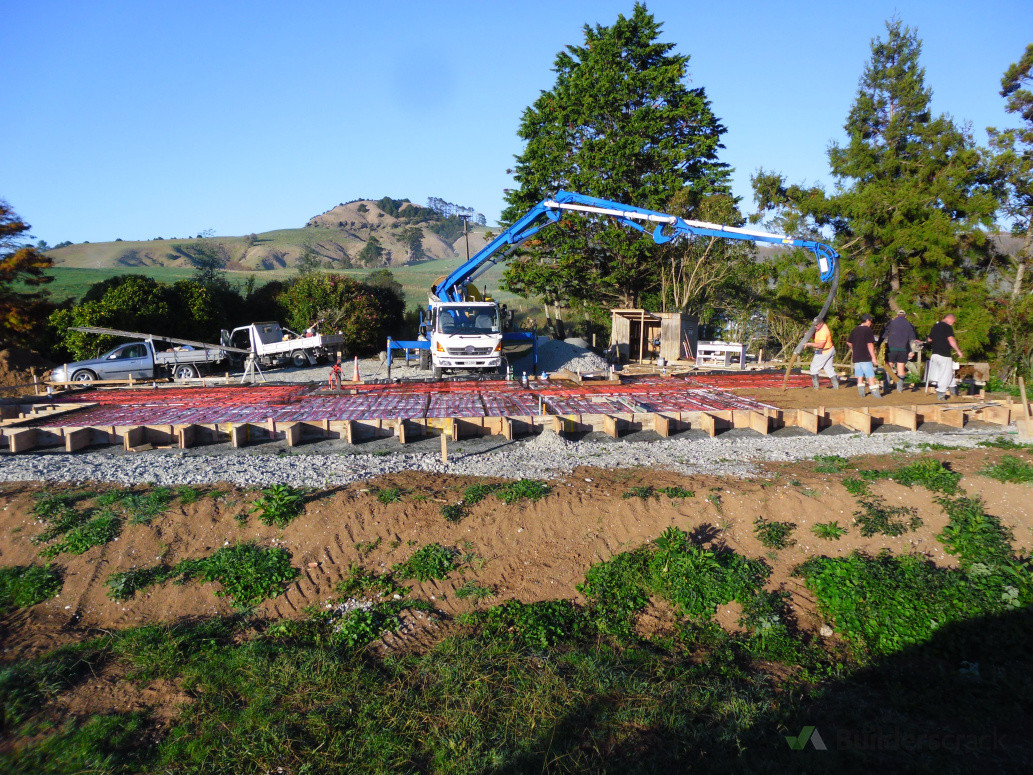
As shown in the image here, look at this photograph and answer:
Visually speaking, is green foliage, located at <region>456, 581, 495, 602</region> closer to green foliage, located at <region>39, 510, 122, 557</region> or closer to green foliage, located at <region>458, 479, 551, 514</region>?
green foliage, located at <region>458, 479, 551, 514</region>

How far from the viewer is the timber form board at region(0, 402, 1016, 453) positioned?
970cm

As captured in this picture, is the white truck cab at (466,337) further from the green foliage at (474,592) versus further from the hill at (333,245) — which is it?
the hill at (333,245)

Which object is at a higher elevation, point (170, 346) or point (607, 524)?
point (170, 346)

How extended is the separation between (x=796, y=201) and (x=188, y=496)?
2055 centimetres

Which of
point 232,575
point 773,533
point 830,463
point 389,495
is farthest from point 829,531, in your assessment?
point 232,575

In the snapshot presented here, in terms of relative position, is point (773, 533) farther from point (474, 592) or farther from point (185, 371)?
point (185, 371)

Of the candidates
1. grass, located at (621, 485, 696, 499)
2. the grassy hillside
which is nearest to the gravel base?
grass, located at (621, 485, 696, 499)

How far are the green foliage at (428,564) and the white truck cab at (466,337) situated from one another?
34.1 ft

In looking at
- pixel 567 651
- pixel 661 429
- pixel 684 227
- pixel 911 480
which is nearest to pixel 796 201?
pixel 684 227

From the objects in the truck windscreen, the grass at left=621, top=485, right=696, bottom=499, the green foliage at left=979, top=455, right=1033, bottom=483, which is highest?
the truck windscreen

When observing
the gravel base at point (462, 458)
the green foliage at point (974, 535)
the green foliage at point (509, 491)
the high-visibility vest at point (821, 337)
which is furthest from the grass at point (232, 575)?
the high-visibility vest at point (821, 337)

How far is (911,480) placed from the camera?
293 inches

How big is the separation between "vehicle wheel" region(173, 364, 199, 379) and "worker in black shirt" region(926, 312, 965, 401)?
69.3 feet

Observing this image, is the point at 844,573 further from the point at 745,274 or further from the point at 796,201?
the point at 745,274
